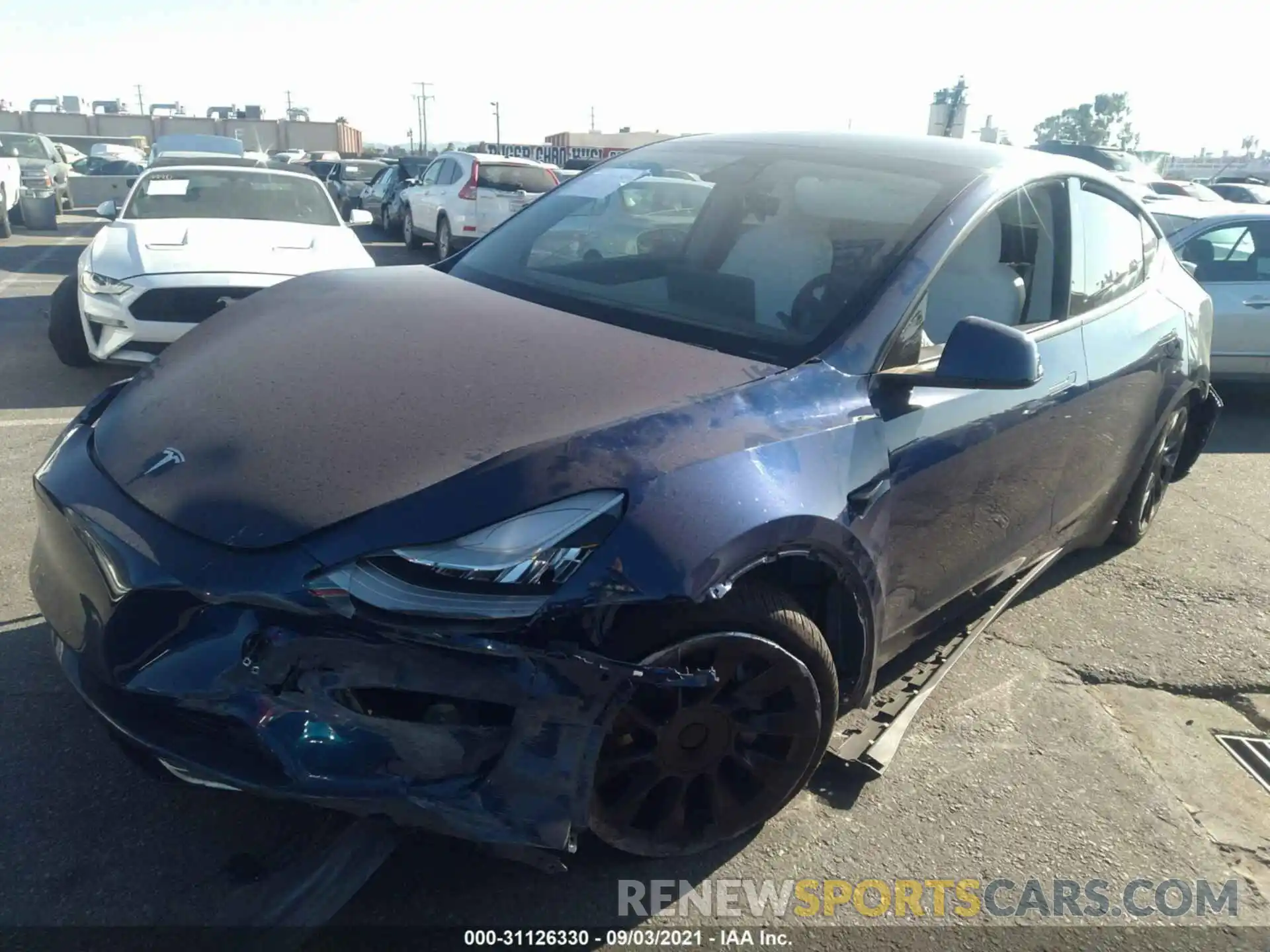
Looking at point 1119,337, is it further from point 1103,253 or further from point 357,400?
point 357,400

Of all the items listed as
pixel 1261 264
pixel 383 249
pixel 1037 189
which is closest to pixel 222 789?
pixel 1037 189

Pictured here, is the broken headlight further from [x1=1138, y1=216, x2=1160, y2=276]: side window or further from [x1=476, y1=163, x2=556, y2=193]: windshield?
[x1=476, y1=163, x2=556, y2=193]: windshield

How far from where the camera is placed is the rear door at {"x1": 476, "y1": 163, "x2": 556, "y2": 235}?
13375mm

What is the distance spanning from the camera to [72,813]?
2.46 meters

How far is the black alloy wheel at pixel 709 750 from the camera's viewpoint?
2186 mm

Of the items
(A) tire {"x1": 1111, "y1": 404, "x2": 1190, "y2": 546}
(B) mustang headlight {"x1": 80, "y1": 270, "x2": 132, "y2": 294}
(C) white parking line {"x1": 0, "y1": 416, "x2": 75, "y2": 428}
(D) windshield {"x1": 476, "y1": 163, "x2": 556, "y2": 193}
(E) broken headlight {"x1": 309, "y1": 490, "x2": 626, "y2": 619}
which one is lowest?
(C) white parking line {"x1": 0, "y1": 416, "x2": 75, "y2": 428}

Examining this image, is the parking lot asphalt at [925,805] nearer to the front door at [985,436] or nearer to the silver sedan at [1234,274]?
the front door at [985,436]

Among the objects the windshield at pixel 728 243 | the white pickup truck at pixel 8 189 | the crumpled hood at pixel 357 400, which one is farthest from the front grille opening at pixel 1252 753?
the white pickup truck at pixel 8 189

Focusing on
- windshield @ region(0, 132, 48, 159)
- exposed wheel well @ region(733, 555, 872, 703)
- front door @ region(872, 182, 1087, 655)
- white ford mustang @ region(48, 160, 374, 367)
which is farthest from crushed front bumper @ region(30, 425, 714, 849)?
windshield @ region(0, 132, 48, 159)

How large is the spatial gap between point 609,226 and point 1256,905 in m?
2.84

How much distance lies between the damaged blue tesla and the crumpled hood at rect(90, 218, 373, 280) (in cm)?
307

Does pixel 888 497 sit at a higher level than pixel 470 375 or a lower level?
lower

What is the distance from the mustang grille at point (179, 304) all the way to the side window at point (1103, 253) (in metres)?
4.59

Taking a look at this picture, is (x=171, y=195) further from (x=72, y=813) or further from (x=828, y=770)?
(x=828, y=770)
